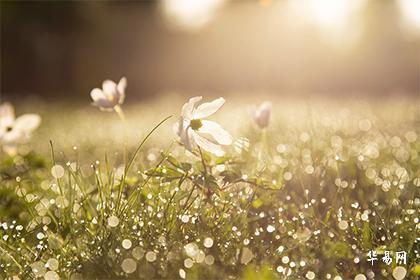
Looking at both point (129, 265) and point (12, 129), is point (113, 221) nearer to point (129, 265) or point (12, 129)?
point (129, 265)

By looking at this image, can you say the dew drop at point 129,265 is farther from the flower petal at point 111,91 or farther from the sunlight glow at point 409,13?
the sunlight glow at point 409,13

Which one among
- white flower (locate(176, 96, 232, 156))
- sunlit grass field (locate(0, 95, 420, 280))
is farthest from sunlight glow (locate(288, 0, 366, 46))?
white flower (locate(176, 96, 232, 156))

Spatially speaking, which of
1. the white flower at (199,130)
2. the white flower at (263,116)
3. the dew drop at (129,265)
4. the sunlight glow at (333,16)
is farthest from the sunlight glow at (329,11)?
the dew drop at (129,265)

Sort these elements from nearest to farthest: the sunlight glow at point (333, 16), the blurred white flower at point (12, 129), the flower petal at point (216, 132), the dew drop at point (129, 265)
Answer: the dew drop at point (129, 265), the flower petal at point (216, 132), the blurred white flower at point (12, 129), the sunlight glow at point (333, 16)

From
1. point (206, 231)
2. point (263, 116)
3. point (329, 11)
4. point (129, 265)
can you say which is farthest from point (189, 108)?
point (329, 11)

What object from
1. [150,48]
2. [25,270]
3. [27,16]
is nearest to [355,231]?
[25,270]

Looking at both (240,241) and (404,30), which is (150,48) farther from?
(240,241)
